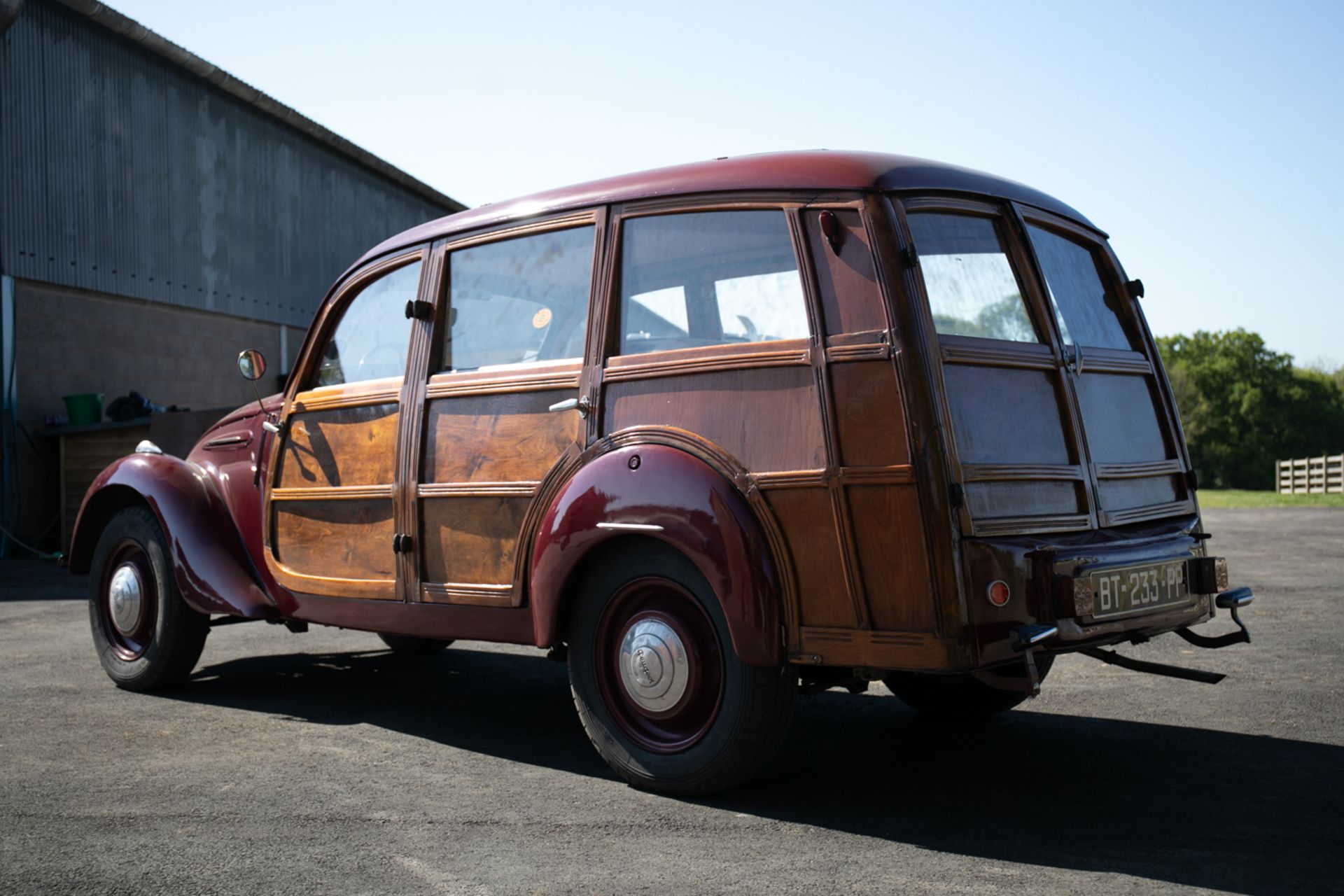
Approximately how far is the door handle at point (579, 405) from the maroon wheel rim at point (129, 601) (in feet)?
9.06

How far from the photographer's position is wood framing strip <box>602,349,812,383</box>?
3846mm

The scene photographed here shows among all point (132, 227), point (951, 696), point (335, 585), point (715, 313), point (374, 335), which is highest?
point (132, 227)

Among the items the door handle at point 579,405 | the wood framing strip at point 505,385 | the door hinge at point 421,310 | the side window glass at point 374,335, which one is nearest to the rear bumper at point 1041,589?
the door handle at point 579,405

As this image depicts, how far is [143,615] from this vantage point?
19.7 ft

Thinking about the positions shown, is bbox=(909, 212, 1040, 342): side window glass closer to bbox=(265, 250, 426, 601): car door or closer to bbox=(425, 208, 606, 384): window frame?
bbox=(425, 208, 606, 384): window frame

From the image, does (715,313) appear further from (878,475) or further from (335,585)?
(335,585)

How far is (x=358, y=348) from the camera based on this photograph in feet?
18.1

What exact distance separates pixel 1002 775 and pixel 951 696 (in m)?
0.85

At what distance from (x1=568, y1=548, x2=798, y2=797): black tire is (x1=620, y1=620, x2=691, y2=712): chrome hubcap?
10 millimetres

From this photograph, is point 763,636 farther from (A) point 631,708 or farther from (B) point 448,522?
(B) point 448,522

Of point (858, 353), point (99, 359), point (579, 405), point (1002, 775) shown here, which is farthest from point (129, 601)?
point (99, 359)

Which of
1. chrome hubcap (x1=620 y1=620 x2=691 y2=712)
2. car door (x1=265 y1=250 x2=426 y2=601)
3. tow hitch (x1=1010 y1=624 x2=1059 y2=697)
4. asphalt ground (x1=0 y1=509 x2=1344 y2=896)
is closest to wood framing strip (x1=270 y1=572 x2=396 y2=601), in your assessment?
car door (x1=265 y1=250 x2=426 y2=601)

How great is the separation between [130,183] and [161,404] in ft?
10.5

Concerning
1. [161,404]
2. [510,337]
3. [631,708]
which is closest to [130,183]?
[161,404]
